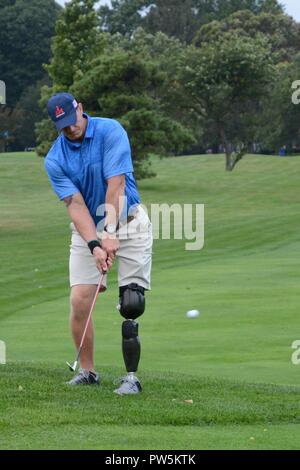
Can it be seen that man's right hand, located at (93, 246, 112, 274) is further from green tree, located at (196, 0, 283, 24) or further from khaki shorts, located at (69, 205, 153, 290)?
green tree, located at (196, 0, 283, 24)

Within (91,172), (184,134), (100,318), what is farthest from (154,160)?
(91,172)

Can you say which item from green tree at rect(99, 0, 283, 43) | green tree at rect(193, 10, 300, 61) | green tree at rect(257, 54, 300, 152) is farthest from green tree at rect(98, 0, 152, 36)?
green tree at rect(257, 54, 300, 152)

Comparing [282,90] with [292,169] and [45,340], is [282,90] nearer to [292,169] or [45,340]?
[292,169]

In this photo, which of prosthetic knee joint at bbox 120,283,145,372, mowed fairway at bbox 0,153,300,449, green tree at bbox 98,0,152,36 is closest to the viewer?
mowed fairway at bbox 0,153,300,449

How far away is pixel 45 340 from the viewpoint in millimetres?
14320

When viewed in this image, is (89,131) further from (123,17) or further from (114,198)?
(123,17)

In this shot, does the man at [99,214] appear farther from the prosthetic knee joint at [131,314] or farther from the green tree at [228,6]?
the green tree at [228,6]

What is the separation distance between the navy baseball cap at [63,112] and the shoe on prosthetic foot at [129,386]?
199 cm

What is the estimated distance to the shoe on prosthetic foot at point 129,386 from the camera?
859cm

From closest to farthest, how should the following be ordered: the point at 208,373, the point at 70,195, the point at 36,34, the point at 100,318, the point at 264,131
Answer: the point at 70,195 → the point at 208,373 → the point at 100,318 → the point at 264,131 → the point at 36,34

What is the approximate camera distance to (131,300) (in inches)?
346

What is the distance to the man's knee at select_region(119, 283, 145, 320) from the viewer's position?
28.9 ft

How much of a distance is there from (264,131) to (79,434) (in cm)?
7054

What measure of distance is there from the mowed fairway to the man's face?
195 cm
